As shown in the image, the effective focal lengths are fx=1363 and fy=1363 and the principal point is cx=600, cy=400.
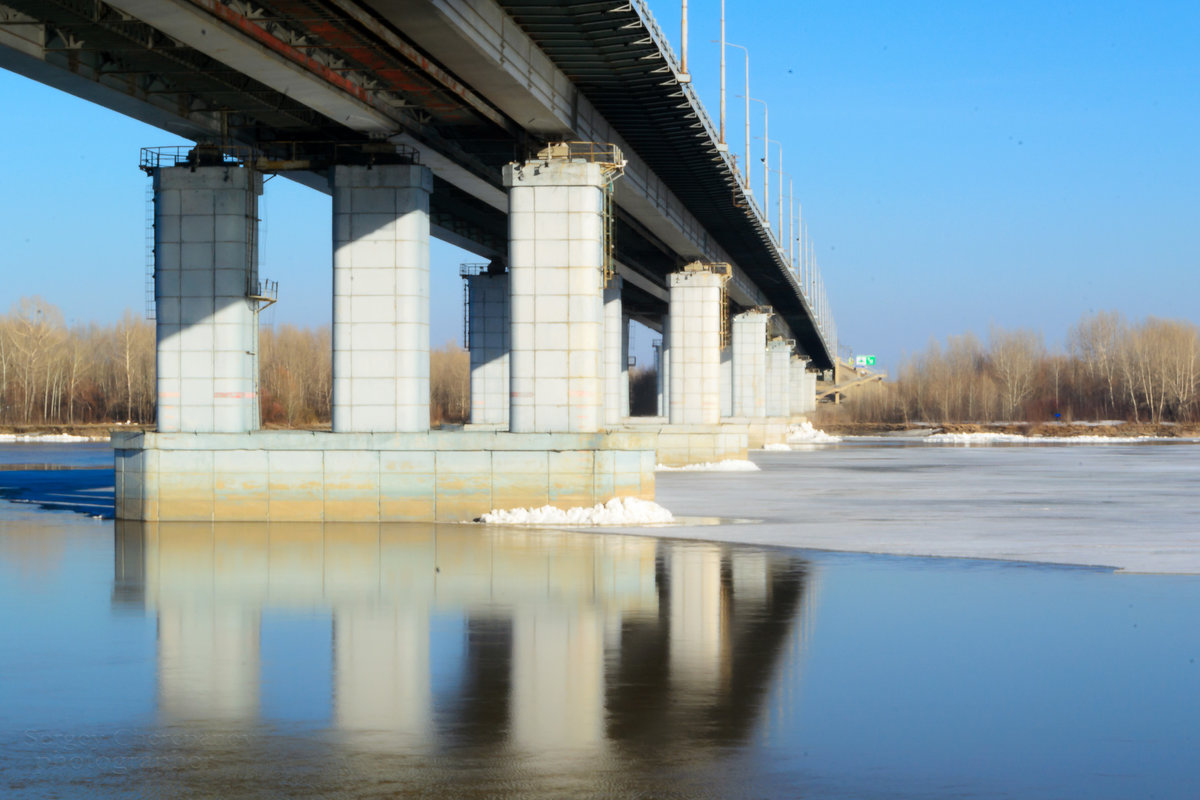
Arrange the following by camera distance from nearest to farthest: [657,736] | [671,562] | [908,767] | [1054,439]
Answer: [908,767] → [657,736] → [671,562] → [1054,439]

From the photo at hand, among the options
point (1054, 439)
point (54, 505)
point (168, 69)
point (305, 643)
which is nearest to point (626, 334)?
point (1054, 439)

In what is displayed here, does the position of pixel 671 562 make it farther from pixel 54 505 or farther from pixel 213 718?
pixel 54 505

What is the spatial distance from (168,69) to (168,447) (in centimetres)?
798

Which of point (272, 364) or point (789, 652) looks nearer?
point (789, 652)

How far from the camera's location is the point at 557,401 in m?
31.2

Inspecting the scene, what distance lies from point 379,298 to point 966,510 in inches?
568

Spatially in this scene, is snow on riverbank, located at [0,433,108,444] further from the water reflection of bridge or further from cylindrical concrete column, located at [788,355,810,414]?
the water reflection of bridge

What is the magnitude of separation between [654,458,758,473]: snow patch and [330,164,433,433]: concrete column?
2507 cm

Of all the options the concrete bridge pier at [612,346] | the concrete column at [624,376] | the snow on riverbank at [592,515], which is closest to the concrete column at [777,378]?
the concrete column at [624,376]

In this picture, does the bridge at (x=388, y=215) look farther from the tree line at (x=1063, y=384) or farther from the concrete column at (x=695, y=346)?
the tree line at (x=1063, y=384)

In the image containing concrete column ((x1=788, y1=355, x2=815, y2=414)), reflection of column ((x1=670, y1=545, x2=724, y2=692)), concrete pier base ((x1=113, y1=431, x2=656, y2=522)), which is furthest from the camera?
concrete column ((x1=788, y1=355, x2=815, y2=414))

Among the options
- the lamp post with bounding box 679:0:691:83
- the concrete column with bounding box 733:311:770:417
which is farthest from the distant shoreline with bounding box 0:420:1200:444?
the lamp post with bounding box 679:0:691:83

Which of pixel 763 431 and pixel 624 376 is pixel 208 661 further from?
pixel 624 376

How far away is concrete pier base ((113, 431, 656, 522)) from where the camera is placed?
29062mm
